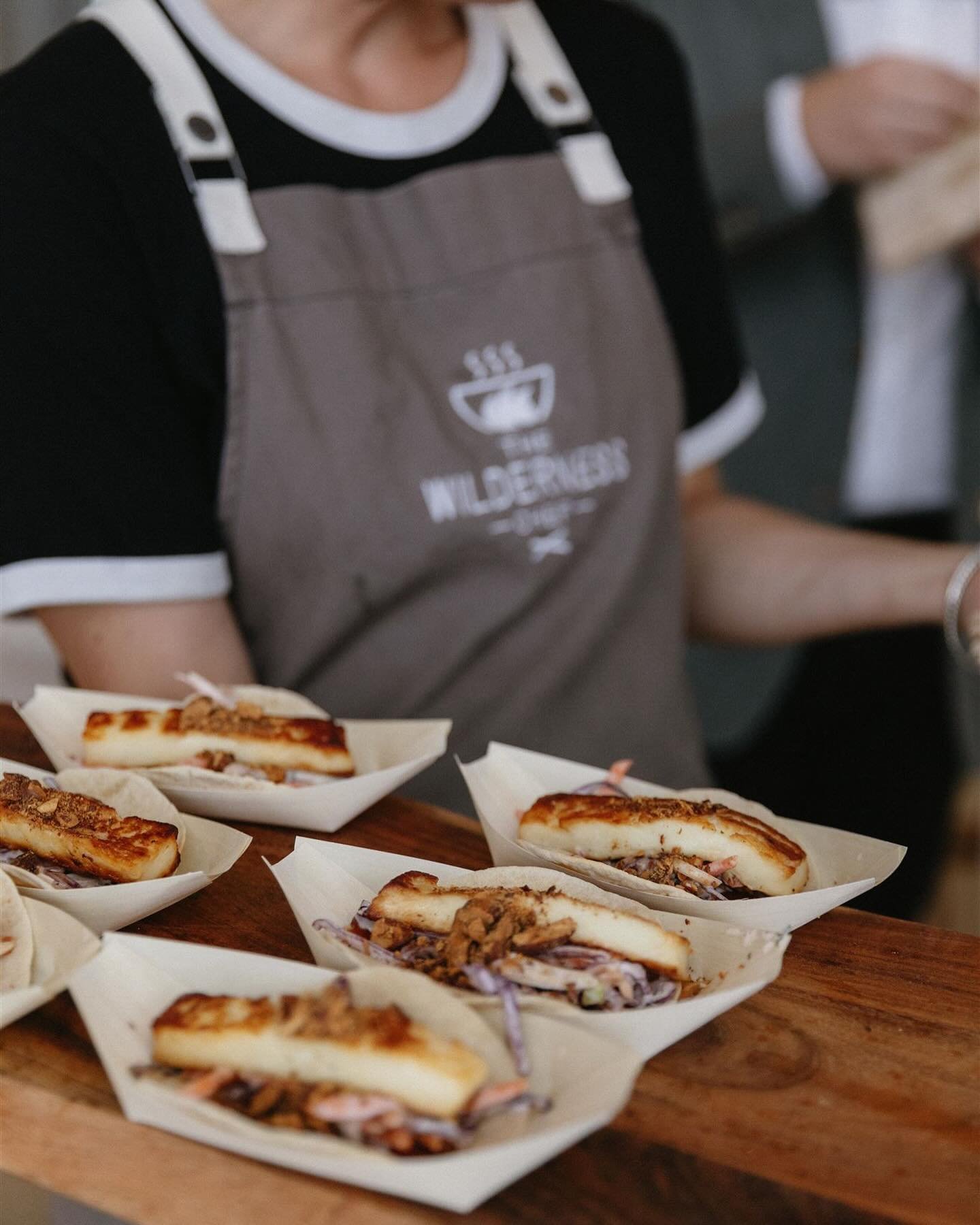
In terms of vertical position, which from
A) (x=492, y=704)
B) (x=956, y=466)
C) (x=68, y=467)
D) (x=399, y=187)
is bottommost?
(x=956, y=466)

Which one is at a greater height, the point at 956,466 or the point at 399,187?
the point at 399,187

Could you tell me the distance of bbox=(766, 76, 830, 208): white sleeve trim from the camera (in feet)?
8.63

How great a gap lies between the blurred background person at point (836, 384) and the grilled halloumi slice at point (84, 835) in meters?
2.12

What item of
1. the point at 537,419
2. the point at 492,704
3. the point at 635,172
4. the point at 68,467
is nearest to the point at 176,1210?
the point at 68,467

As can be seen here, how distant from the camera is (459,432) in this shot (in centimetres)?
152

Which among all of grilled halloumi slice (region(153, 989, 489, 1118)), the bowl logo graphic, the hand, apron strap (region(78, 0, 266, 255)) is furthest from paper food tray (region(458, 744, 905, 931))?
the hand

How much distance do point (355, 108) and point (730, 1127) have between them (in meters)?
1.28

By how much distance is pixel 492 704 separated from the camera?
1.59 metres

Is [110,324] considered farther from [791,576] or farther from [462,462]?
[791,576]

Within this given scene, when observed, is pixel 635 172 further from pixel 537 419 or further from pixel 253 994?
pixel 253 994

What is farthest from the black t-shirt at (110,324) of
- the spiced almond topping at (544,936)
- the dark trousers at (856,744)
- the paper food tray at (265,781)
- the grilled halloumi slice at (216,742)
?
the dark trousers at (856,744)

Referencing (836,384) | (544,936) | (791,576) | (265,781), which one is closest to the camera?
(544,936)

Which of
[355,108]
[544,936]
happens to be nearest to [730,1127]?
[544,936]

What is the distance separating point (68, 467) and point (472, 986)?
2.64 ft
